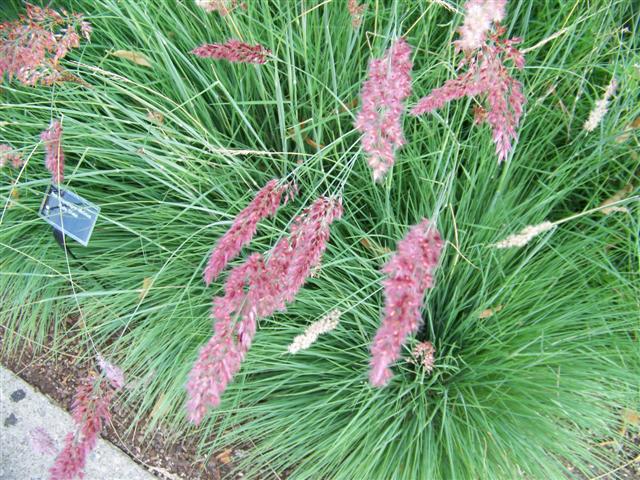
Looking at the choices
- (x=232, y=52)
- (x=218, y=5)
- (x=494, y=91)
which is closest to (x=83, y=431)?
(x=232, y=52)

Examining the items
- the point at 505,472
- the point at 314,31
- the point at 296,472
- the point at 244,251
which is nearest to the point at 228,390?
the point at 296,472

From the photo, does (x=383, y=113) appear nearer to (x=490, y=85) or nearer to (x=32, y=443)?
(x=490, y=85)

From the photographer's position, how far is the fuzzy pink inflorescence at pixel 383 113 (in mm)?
1113

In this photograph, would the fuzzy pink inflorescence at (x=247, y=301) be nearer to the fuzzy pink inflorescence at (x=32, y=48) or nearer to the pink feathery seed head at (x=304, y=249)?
the pink feathery seed head at (x=304, y=249)

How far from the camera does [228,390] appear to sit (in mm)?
1975

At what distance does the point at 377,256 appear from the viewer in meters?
1.86

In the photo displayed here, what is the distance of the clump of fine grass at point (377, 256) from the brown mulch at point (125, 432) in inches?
3.0

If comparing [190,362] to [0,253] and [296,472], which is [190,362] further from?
[0,253]

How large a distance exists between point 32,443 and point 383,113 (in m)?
2.00

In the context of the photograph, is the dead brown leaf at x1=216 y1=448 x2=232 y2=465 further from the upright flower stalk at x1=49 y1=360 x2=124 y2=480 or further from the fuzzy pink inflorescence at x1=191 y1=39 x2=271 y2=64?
the fuzzy pink inflorescence at x1=191 y1=39 x2=271 y2=64

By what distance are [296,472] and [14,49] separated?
1668 millimetres

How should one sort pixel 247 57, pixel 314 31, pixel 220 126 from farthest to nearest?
pixel 220 126 → pixel 314 31 → pixel 247 57

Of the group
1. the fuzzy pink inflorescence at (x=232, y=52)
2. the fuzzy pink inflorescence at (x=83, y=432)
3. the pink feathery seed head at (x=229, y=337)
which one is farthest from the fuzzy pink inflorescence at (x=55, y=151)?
the pink feathery seed head at (x=229, y=337)

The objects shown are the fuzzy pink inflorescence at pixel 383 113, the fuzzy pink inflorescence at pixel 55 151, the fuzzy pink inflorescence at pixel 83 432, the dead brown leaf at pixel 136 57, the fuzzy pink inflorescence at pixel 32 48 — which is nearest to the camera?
the fuzzy pink inflorescence at pixel 383 113
